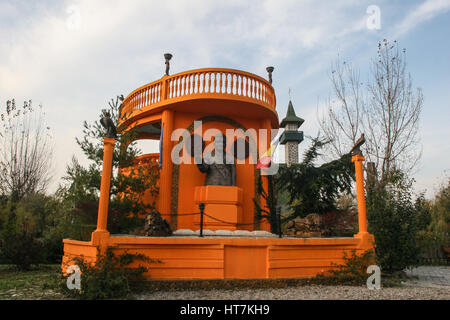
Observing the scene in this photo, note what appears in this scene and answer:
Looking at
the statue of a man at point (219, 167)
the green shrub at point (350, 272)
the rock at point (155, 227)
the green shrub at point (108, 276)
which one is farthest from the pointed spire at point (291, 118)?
the green shrub at point (108, 276)

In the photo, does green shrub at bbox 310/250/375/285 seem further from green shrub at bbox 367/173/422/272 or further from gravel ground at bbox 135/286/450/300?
green shrub at bbox 367/173/422/272

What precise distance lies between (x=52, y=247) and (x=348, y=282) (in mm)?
9913

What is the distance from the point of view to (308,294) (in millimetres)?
5777

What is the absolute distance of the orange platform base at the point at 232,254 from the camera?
20.2ft

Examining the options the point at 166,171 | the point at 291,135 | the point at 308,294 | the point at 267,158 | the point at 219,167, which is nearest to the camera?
the point at 308,294

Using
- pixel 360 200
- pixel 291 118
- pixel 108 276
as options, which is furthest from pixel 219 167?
pixel 291 118

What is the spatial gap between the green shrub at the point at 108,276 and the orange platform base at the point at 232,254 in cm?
16

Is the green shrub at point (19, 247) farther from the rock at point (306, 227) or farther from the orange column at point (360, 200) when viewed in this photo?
the orange column at point (360, 200)

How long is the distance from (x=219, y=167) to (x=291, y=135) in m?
27.4

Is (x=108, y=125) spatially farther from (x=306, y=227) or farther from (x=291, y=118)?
(x=291, y=118)

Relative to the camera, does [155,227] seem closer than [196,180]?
Yes

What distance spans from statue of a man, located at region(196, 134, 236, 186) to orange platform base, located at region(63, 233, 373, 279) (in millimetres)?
3257

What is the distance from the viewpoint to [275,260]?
6.59 metres
